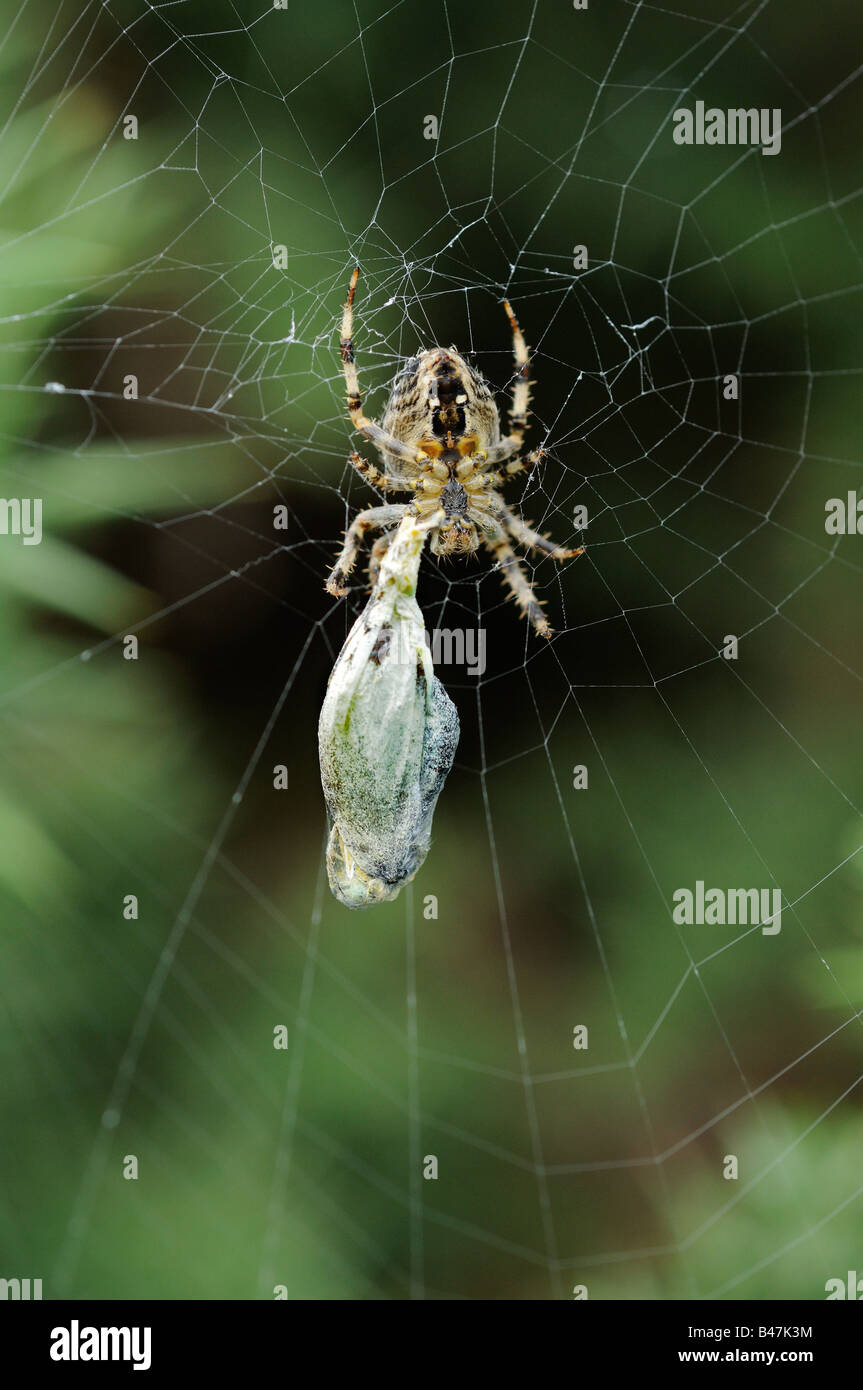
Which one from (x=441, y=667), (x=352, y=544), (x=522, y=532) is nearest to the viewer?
(x=352, y=544)

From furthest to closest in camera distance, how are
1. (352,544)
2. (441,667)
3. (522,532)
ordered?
(441,667) → (522,532) → (352,544)

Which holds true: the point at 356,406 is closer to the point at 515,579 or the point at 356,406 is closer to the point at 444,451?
the point at 444,451

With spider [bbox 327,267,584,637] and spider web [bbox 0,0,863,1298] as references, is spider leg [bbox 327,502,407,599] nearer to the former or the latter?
spider [bbox 327,267,584,637]

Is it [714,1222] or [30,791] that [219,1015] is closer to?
[30,791]

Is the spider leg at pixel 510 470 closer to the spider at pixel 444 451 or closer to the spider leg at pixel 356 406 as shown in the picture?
the spider at pixel 444 451

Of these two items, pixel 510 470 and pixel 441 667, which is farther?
pixel 441 667

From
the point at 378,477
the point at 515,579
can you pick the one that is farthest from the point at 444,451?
the point at 515,579

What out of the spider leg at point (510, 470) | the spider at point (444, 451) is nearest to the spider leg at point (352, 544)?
the spider at point (444, 451)
